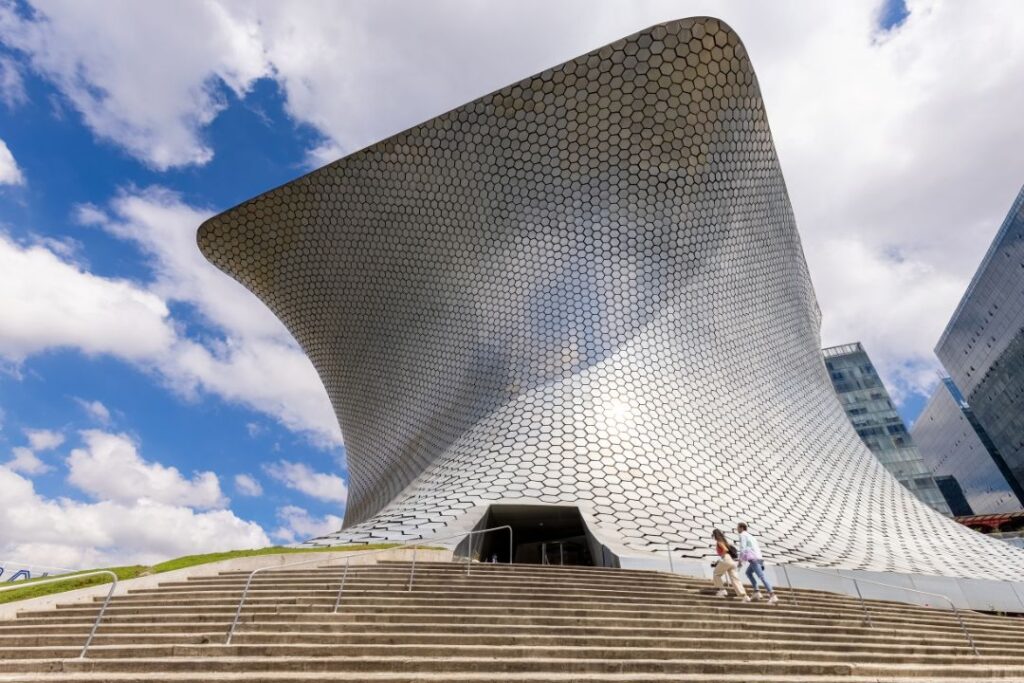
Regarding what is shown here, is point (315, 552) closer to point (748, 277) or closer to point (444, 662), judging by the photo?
point (444, 662)

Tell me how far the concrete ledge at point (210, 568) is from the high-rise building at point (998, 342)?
40490 mm

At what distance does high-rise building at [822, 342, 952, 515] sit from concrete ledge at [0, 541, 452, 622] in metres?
30.8

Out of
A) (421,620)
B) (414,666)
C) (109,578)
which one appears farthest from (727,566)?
(109,578)

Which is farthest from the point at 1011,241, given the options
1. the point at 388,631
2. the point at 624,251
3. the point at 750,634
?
the point at 388,631

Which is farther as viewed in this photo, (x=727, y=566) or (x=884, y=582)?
(x=884, y=582)

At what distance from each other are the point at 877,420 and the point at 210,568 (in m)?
41.6

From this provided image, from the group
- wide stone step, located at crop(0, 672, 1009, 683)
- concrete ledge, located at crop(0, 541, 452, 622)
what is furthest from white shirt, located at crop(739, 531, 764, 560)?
concrete ledge, located at crop(0, 541, 452, 622)

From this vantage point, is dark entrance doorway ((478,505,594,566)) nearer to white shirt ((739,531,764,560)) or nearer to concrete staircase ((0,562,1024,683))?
concrete staircase ((0,562,1024,683))

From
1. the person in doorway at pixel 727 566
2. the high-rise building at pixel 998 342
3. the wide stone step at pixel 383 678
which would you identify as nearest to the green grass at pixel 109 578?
the wide stone step at pixel 383 678

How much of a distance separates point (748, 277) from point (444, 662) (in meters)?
16.2

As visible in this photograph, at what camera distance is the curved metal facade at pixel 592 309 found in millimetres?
12055

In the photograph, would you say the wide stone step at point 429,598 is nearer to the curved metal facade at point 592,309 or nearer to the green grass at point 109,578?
the green grass at point 109,578

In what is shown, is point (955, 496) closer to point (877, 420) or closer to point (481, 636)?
point (877, 420)

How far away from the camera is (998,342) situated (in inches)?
1453
